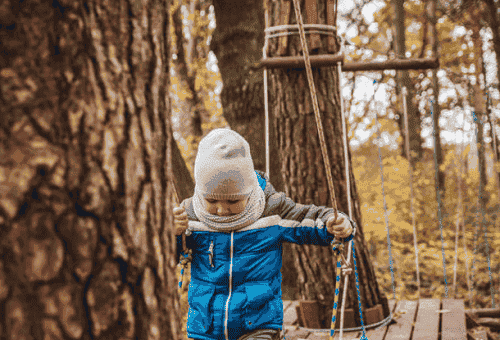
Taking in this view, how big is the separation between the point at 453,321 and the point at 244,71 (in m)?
3.43

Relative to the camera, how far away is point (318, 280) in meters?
3.30

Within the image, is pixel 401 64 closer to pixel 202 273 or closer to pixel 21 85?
pixel 202 273

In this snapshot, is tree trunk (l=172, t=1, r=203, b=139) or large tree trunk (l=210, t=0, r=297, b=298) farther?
tree trunk (l=172, t=1, r=203, b=139)

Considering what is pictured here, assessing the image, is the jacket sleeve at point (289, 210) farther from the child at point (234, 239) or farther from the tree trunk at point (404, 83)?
the tree trunk at point (404, 83)

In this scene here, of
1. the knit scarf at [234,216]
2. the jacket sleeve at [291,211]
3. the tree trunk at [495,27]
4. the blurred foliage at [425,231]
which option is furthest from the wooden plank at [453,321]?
the tree trunk at [495,27]

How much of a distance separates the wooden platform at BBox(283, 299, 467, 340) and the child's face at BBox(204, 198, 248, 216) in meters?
1.38

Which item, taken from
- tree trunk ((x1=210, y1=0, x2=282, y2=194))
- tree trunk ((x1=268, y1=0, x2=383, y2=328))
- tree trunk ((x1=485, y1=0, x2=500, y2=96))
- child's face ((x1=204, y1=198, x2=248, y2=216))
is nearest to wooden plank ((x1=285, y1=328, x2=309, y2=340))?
tree trunk ((x1=268, y1=0, x2=383, y2=328))

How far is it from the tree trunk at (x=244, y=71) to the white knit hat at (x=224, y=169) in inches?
117

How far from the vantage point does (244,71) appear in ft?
17.9

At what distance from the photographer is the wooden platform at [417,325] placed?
3095mm

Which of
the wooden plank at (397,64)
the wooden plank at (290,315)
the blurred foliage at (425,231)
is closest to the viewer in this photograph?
the wooden plank at (397,64)

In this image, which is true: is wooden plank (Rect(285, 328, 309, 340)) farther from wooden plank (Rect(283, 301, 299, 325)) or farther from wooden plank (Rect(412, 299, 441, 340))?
wooden plank (Rect(412, 299, 441, 340))

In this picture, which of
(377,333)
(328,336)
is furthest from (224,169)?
(377,333)

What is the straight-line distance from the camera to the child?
6.98 feet
